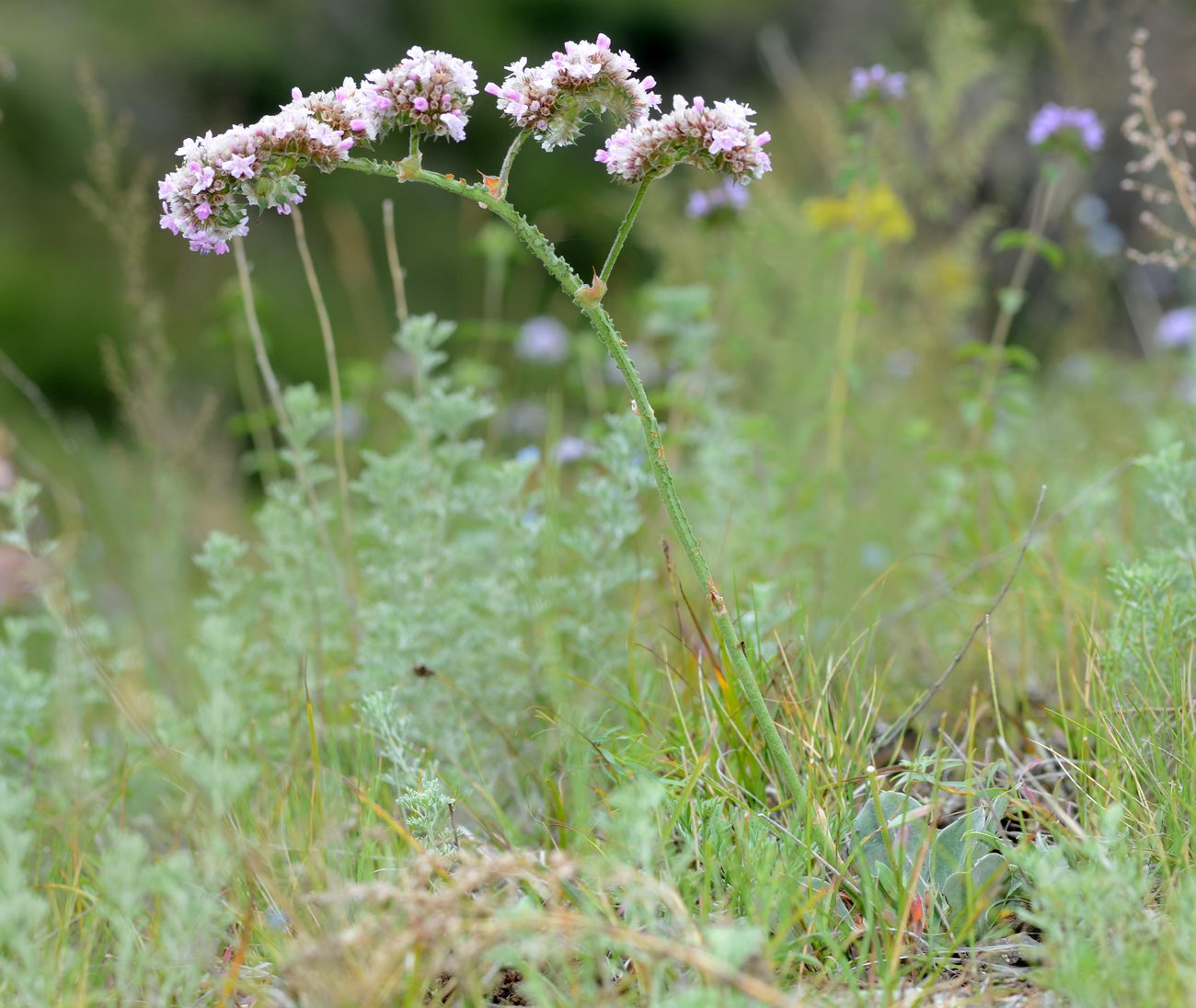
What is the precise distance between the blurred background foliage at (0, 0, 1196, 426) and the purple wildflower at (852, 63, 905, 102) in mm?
3275

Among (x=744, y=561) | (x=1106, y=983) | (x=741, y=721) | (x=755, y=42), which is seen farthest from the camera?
(x=755, y=42)

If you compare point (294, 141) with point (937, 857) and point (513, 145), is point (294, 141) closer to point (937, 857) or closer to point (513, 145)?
point (513, 145)

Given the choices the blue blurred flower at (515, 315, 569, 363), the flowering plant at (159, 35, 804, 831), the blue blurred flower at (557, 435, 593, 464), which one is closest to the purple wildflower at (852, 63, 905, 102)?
the blue blurred flower at (557, 435, 593, 464)

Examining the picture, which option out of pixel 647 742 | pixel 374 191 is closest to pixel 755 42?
pixel 374 191

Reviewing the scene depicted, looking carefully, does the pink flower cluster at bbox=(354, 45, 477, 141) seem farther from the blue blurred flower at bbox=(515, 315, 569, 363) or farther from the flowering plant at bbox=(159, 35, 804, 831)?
the blue blurred flower at bbox=(515, 315, 569, 363)

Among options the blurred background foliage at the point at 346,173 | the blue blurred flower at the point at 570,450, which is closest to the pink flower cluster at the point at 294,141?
the blue blurred flower at the point at 570,450

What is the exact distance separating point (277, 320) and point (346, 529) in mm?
5943

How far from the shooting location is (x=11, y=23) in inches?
315

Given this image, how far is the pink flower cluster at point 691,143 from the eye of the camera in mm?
1176

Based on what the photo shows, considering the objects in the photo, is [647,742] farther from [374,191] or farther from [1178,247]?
[374,191]

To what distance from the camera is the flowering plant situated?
1188 mm

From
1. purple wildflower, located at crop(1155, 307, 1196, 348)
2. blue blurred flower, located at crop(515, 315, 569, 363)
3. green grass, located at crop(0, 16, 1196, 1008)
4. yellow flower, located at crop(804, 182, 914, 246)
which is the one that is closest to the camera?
green grass, located at crop(0, 16, 1196, 1008)

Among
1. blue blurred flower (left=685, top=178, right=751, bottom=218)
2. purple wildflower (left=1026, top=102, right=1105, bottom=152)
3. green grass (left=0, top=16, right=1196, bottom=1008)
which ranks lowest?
green grass (left=0, top=16, right=1196, bottom=1008)

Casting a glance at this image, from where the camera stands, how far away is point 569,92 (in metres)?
1.22
